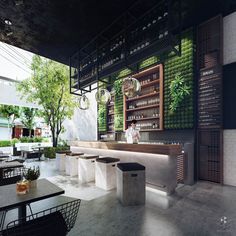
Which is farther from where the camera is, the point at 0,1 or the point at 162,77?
the point at 162,77

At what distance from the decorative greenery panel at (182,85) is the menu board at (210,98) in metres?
0.29

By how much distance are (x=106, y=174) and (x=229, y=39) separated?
4.92 m

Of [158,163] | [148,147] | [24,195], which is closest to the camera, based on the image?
[24,195]

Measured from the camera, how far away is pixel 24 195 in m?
1.80

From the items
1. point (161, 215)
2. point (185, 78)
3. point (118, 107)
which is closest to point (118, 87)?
point (118, 107)

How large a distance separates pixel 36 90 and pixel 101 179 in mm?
6930

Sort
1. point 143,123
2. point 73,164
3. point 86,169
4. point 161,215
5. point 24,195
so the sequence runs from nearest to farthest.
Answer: point 24,195, point 161,215, point 86,169, point 73,164, point 143,123

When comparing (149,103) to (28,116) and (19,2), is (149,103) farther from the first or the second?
(28,116)

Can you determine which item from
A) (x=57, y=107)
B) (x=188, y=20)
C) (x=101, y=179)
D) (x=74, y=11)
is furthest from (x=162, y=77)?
(x=57, y=107)

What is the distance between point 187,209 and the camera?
3.04m

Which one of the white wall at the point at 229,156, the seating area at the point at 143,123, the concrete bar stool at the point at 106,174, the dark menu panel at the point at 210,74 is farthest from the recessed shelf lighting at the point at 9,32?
the white wall at the point at 229,156

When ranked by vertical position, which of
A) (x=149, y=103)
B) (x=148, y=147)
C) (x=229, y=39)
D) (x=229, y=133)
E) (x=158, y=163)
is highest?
(x=229, y=39)

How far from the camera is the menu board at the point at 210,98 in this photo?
4.69 metres

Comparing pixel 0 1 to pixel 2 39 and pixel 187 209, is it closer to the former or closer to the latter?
pixel 2 39
